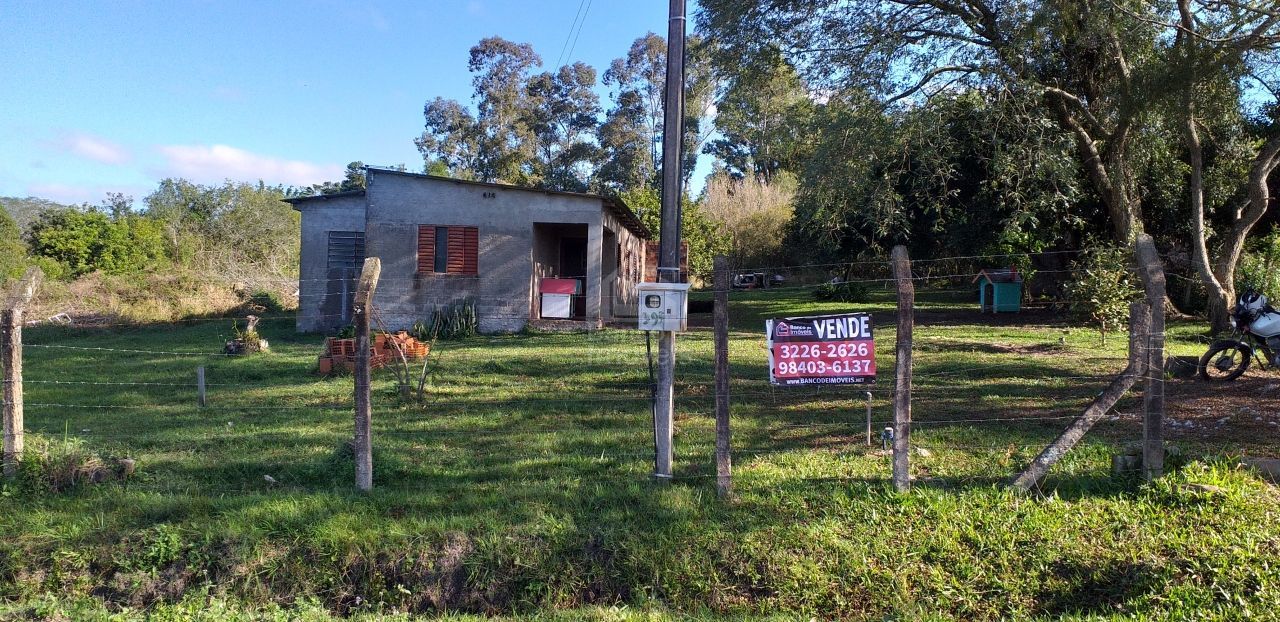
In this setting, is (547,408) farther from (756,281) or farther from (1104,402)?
(756,281)

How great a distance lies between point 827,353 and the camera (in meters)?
5.97

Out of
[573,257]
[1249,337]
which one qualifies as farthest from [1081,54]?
[573,257]

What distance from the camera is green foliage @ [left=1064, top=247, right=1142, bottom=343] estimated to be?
12469 mm

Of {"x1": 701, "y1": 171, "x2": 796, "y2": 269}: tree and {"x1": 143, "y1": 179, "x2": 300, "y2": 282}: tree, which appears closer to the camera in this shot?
{"x1": 143, "y1": 179, "x2": 300, "y2": 282}: tree

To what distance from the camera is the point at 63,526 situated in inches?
211

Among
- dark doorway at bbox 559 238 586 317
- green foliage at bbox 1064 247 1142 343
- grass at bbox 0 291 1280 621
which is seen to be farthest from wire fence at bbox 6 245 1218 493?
dark doorway at bbox 559 238 586 317

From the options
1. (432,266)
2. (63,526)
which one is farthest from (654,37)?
(63,526)

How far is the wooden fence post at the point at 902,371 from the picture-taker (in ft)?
17.6

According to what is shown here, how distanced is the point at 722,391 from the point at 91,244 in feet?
110

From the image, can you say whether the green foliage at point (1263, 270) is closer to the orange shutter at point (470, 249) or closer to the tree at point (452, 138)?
the orange shutter at point (470, 249)

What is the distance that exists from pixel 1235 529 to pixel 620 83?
40460mm

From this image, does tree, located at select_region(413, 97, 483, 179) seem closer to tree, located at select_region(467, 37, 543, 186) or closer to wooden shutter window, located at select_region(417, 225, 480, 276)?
tree, located at select_region(467, 37, 543, 186)

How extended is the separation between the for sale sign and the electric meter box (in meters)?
0.82

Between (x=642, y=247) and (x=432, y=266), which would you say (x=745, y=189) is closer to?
(x=642, y=247)
